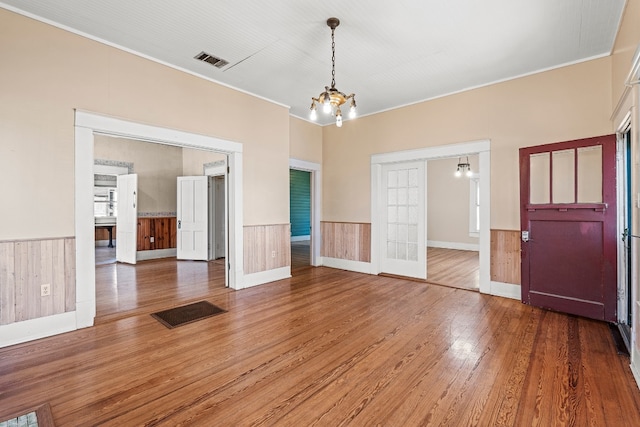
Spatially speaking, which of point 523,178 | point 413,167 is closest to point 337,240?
point 413,167

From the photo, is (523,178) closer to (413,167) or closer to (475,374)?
(413,167)

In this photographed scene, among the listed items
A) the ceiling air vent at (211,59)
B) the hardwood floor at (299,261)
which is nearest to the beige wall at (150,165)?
the hardwood floor at (299,261)

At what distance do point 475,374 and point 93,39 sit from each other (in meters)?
4.92

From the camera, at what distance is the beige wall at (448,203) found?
879 cm

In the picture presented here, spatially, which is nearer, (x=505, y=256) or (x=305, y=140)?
(x=505, y=256)

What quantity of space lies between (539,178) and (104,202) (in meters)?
11.6

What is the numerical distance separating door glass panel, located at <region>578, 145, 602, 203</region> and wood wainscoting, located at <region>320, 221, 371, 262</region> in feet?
10.5

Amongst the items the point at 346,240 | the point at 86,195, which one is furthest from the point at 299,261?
the point at 86,195

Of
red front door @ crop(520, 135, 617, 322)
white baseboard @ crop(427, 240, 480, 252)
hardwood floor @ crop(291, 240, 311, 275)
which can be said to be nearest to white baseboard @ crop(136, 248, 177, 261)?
hardwood floor @ crop(291, 240, 311, 275)

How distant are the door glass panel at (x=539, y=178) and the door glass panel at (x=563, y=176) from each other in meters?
0.07

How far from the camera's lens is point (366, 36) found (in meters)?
3.22

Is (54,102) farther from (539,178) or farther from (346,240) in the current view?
(539,178)

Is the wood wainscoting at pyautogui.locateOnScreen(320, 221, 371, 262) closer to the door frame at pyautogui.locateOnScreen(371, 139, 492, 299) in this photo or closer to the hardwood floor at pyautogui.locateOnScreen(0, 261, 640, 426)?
the door frame at pyautogui.locateOnScreen(371, 139, 492, 299)

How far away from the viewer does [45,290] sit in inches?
117
